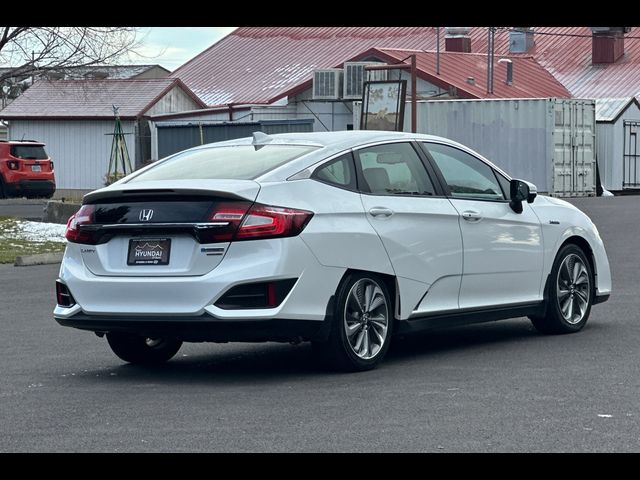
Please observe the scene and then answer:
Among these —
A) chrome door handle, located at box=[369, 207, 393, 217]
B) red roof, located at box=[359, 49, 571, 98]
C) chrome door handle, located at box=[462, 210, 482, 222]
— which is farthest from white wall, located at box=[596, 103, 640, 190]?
chrome door handle, located at box=[369, 207, 393, 217]

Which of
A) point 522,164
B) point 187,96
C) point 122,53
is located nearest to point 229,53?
point 187,96

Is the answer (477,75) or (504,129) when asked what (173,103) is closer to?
(477,75)

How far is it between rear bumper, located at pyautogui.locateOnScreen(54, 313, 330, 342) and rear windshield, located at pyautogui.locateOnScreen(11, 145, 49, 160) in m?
32.8

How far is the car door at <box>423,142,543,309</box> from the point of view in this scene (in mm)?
9805

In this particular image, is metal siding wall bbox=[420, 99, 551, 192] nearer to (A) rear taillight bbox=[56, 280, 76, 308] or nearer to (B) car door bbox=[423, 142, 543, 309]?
(B) car door bbox=[423, 142, 543, 309]

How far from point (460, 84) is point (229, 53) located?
23.2m

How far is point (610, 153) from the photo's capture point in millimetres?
43344

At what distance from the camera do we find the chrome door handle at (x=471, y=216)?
32.0 feet

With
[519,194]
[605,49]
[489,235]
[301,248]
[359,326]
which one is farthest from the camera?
[605,49]

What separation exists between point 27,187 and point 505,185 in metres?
31.7

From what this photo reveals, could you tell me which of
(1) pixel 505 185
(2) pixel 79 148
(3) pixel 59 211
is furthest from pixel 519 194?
(2) pixel 79 148

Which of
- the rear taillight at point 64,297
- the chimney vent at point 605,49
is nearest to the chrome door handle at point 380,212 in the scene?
the rear taillight at point 64,297

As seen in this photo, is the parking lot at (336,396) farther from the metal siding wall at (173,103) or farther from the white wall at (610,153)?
the metal siding wall at (173,103)

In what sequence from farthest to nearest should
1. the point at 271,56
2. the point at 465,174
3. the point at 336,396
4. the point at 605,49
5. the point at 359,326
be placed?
1. the point at 271,56
2. the point at 605,49
3. the point at 465,174
4. the point at 359,326
5. the point at 336,396
